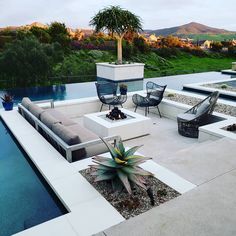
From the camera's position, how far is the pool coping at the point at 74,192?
247 cm

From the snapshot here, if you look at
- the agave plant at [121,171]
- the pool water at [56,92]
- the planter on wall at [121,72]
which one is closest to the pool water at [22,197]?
the agave plant at [121,171]

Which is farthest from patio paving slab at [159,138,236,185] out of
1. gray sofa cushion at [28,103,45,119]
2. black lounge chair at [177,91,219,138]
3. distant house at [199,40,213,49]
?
distant house at [199,40,213,49]

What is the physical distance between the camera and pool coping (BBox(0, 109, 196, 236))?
247 centimetres

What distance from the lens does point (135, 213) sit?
2.66m

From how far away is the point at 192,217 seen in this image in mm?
2541

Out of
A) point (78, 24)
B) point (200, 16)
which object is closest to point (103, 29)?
point (78, 24)

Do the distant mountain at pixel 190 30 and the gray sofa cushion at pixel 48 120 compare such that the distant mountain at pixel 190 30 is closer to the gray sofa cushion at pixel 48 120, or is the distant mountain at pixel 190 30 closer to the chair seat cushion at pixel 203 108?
the chair seat cushion at pixel 203 108

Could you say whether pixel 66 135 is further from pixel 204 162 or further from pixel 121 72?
pixel 121 72

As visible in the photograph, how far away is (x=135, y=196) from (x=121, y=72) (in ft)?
33.4

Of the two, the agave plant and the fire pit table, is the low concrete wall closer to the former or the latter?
→ the fire pit table

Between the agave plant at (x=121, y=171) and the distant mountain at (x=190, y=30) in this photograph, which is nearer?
the agave plant at (x=121, y=171)

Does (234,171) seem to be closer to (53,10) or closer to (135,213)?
(135,213)

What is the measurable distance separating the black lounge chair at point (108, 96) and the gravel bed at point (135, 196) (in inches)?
151

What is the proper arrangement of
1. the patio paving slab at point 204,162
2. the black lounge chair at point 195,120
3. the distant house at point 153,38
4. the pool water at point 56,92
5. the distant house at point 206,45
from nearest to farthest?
the patio paving slab at point 204,162 < the black lounge chair at point 195,120 < the pool water at point 56,92 < the distant house at point 153,38 < the distant house at point 206,45
